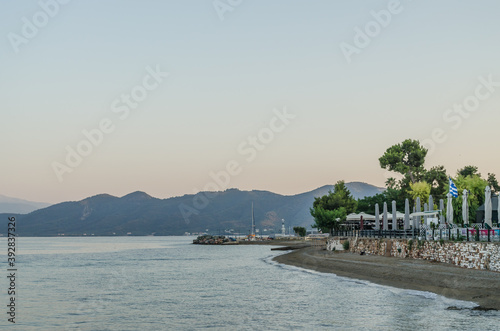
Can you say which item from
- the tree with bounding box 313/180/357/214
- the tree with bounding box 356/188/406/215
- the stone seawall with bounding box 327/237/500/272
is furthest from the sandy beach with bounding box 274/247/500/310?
the tree with bounding box 313/180/357/214

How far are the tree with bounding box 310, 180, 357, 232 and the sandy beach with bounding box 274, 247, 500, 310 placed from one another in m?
47.0

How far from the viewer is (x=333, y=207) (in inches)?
4161

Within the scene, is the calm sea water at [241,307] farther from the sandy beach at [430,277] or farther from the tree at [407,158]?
the tree at [407,158]

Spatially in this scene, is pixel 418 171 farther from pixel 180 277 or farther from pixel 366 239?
pixel 180 277

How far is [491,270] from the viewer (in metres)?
32.3

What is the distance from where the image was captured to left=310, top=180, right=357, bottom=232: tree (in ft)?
323

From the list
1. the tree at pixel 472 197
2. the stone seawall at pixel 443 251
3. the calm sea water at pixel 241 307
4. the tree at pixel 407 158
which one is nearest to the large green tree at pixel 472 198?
the tree at pixel 472 197

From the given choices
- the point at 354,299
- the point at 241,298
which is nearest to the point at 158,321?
the point at 241,298

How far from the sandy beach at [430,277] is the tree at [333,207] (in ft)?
154

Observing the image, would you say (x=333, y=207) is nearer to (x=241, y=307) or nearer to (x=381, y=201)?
(x=381, y=201)

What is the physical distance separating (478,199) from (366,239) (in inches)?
506

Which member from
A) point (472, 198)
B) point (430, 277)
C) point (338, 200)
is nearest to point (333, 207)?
point (338, 200)

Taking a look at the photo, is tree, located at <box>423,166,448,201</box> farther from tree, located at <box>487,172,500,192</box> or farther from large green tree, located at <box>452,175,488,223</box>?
large green tree, located at <box>452,175,488,223</box>

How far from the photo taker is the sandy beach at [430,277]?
92.4 ft
